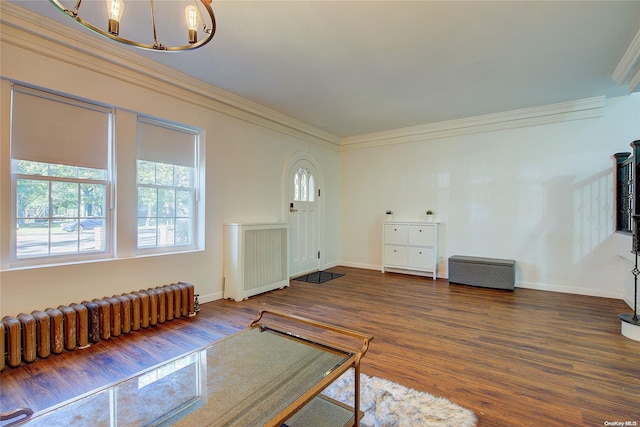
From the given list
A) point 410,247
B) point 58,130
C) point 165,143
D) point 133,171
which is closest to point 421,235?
point 410,247

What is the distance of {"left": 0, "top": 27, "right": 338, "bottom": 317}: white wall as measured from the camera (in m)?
2.39

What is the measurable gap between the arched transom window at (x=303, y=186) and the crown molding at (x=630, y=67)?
426 cm

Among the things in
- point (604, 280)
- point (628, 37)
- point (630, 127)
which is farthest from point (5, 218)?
point (630, 127)

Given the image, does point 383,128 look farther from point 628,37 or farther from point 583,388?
point 583,388

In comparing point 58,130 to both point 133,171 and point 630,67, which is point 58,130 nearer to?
point 133,171

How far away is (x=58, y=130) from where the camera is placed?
2678 millimetres

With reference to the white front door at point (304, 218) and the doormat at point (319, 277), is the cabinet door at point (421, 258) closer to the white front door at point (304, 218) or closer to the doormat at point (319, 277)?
the doormat at point (319, 277)

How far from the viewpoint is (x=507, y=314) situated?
11.1 ft

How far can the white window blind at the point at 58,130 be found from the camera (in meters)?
2.47

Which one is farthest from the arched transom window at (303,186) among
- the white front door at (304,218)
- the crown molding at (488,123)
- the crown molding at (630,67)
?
the crown molding at (630,67)

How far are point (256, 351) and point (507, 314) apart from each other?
3009 millimetres

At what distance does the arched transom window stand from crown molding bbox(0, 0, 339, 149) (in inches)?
47.9

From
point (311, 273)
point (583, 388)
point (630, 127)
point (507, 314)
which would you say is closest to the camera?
point (583, 388)

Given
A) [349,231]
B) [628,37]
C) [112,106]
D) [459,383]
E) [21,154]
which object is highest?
[628,37]
